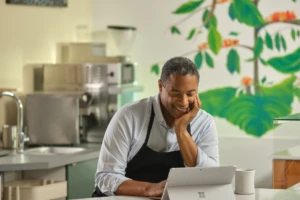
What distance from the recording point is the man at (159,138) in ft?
10.4

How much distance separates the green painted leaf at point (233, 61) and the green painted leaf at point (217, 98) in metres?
0.15

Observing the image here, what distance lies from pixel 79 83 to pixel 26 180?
3.40ft

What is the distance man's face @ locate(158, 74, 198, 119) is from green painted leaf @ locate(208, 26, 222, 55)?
6.65 feet

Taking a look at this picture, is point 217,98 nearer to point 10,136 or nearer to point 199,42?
point 199,42

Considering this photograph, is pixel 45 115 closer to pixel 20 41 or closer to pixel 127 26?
pixel 20 41

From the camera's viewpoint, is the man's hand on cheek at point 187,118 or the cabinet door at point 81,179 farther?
the cabinet door at point 81,179

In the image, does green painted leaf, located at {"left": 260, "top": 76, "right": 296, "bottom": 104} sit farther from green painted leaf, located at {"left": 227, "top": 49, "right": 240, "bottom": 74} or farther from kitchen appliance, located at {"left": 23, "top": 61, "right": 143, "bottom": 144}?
kitchen appliance, located at {"left": 23, "top": 61, "right": 143, "bottom": 144}

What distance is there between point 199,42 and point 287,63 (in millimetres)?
706

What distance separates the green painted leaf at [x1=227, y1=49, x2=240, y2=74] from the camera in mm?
5184

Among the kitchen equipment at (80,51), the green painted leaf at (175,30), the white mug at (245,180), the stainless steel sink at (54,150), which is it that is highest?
the green painted leaf at (175,30)

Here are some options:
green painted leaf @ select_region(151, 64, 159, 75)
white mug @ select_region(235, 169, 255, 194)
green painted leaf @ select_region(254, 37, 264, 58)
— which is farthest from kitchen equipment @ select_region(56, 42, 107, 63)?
white mug @ select_region(235, 169, 255, 194)

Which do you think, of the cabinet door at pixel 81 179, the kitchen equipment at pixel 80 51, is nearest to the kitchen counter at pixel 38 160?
the cabinet door at pixel 81 179

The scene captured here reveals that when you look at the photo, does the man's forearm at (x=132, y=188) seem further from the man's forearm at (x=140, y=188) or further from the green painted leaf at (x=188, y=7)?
the green painted leaf at (x=188, y=7)

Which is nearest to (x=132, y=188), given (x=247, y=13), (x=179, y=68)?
(x=179, y=68)
